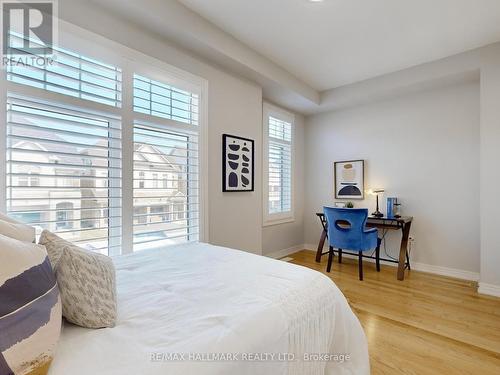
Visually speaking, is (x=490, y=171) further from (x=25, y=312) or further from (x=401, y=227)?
(x=25, y=312)

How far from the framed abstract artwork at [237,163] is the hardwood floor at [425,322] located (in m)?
1.70

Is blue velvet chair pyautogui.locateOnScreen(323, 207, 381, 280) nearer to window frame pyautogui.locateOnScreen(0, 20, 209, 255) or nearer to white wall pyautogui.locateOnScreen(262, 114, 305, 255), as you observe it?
white wall pyautogui.locateOnScreen(262, 114, 305, 255)

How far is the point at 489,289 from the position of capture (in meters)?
2.71

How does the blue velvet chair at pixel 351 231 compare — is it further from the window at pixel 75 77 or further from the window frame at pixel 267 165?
the window at pixel 75 77

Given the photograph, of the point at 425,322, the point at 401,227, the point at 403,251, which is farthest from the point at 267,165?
the point at 425,322

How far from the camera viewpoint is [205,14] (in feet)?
7.47

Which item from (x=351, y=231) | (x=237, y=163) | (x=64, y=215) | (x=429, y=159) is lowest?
(x=351, y=231)

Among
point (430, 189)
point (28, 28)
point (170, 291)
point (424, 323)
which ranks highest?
point (28, 28)

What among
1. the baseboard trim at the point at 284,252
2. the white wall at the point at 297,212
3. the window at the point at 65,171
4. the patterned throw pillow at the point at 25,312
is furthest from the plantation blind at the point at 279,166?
the patterned throw pillow at the point at 25,312

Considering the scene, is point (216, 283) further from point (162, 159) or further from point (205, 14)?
point (205, 14)

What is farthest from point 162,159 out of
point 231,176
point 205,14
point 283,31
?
point 283,31

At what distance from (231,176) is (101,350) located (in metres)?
2.25

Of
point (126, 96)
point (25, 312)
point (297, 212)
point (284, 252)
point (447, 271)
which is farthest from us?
point (297, 212)

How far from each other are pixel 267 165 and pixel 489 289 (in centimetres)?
295
